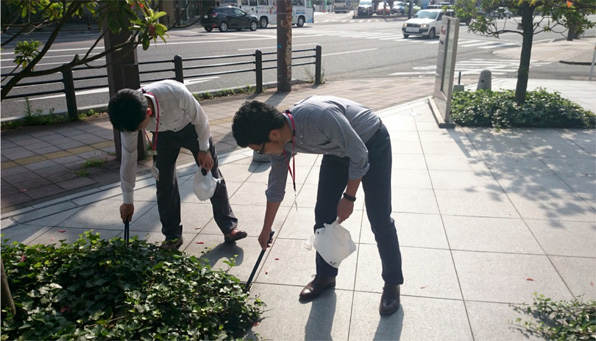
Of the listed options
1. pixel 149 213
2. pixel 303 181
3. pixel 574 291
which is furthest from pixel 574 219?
pixel 149 213

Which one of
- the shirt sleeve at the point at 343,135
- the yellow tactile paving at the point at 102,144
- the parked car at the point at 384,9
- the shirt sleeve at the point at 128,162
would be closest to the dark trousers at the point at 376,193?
the shirt sleeve at the point at 343,135

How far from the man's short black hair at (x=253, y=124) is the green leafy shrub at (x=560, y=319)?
1991 mm

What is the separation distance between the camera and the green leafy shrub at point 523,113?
26.6 feet

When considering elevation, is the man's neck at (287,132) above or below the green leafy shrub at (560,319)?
above

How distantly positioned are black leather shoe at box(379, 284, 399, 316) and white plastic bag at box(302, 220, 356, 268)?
0.40m

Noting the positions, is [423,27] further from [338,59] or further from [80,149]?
[80,149]

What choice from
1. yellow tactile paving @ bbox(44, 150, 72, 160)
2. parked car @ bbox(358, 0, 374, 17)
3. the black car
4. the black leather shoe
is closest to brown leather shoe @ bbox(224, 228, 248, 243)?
the black leather shoe

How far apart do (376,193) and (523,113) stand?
611 cm

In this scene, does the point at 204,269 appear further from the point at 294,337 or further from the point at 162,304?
the point at 294,337

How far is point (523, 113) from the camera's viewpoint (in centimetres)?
826

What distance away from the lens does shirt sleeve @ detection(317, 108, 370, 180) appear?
2.72 metres

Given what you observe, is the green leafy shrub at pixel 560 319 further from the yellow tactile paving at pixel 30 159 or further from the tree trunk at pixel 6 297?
the yellow tactile paving at pixel 30 159

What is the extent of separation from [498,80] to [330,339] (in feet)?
39.5

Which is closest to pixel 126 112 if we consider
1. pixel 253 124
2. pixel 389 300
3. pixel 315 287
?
pixel 253 124
